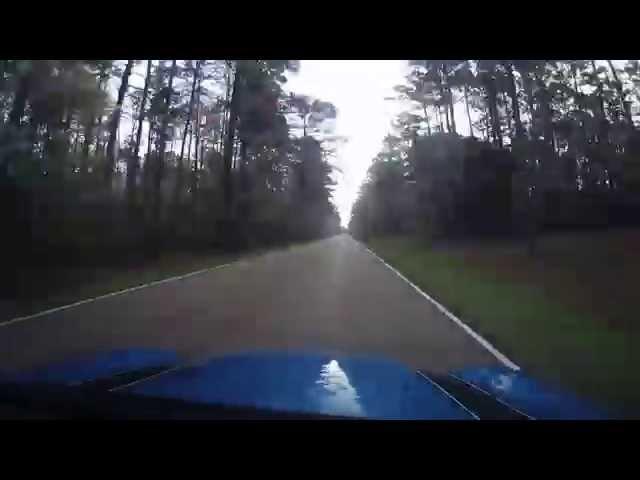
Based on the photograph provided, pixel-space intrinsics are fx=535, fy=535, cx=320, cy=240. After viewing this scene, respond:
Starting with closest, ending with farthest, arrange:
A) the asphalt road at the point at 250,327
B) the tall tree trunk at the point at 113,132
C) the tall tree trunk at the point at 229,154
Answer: the asphalt road at the point at 250,327 → the tall tree trunk at the point at 113,132 → the tall tree trunk at the point at 229,154

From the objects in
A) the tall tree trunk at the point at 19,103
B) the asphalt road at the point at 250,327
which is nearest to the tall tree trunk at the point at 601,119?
the asphalt road at the point at 250,327

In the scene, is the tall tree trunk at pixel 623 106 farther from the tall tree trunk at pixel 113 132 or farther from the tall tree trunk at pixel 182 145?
the tall tree trunk at pixel 113 132

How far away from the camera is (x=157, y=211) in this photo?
2759cm

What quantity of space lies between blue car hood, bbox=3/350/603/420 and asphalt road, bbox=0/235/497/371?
107cm

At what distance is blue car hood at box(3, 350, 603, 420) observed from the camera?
3756 mm

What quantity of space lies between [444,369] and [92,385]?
3.83 meters

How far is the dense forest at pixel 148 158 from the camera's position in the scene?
1484cm

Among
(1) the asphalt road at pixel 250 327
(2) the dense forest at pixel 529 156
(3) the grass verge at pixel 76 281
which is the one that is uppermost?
(2) the dense forest at pixel 529 156

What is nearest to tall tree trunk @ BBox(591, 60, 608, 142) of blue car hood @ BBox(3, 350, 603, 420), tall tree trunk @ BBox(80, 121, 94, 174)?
tall tree trunk @ BBox(80, 121, 94, 174)

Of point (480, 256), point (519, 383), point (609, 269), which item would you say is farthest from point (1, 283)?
point (480, 256)

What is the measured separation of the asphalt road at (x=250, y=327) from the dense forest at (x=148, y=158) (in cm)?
426

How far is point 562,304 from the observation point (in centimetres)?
1193
